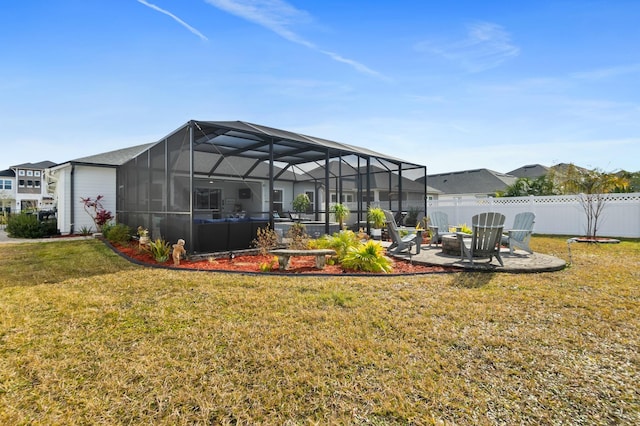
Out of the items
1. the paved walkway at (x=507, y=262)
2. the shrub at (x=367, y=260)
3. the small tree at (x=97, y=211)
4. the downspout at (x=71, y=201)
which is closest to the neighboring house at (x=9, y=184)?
the downspout at (x=71, y=201)

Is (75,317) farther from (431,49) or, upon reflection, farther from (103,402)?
(431,49)

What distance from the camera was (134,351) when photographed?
8.79ft

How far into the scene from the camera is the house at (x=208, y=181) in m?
6.90

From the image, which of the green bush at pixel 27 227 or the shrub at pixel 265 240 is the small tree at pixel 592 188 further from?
the green bush at pixel 27 227

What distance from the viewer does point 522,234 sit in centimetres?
753

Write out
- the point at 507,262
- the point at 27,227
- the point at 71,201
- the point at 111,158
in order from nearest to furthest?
1. the point at 507,262
2. the point at 27,227
3. the point at 71,201
4. the point at 111,158

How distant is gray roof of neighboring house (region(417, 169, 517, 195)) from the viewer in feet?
85.5

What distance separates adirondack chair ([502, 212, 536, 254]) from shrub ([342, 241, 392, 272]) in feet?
12.5

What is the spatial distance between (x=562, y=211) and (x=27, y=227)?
22.4 meters

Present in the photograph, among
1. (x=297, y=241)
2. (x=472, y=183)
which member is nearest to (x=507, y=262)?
(x=297, y=241)

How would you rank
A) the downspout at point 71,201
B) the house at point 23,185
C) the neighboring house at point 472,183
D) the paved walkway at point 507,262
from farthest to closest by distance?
the house at point 23,185 < the neighboring house at point 472,183 < the downspout at point 71,201 < the paved walkway at point 507,262

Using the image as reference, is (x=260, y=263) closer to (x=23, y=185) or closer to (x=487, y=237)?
(x=487, y=237)

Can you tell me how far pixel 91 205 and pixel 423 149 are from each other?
16728 millimetres

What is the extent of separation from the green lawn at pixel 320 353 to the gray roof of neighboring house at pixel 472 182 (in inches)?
936
